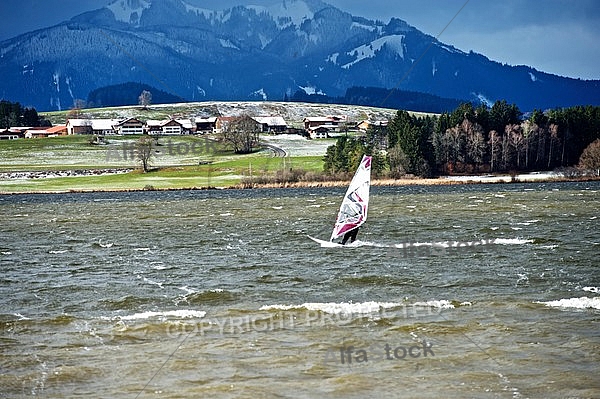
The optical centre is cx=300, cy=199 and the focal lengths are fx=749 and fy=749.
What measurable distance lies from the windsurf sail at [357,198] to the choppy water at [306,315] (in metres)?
1.71

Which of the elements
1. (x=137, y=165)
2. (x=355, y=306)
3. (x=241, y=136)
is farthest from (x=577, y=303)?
(x=241, y=136)

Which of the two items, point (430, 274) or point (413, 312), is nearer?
point (413, 312)

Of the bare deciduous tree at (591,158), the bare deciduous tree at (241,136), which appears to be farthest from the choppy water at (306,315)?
the bare deciduous tree at (241,136)

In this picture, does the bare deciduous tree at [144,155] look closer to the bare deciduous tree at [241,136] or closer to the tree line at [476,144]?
the bare deciduous tree at [241,136]

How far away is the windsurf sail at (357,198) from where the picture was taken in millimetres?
36156

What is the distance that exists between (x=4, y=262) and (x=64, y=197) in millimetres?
71192

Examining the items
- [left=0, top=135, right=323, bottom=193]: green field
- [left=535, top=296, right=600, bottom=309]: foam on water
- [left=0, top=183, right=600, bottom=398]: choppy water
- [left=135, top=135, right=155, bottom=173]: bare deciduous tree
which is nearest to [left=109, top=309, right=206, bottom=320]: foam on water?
[left=0, top=183, right=600, bottom=398]: choppy water

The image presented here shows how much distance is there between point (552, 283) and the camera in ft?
89.2

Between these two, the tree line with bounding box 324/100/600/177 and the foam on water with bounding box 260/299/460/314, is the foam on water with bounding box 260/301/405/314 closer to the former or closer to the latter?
the foam on water with bounding box 260/299/460/314

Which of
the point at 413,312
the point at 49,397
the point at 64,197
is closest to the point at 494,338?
the point at 413,312

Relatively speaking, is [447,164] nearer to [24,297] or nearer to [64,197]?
[64,197]

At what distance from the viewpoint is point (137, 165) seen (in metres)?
156

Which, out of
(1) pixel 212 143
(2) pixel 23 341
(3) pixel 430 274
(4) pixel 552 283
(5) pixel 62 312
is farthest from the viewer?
(1) pixel 212 143

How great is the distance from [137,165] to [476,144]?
68.7m
